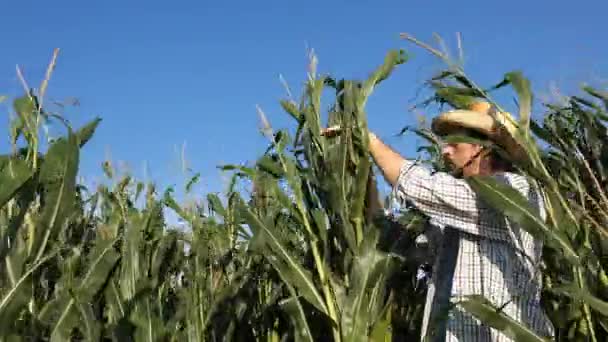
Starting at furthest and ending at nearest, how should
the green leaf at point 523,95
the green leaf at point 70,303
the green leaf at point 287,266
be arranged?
the green leaf at point 287,266
the green leaf at point 70,303
the green leaf at point 523,95

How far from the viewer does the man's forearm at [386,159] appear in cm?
258

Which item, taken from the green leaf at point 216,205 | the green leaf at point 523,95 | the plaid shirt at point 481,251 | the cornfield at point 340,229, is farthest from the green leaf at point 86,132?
the green leaf at point 216,205

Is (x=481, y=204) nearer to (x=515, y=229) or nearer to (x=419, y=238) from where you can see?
(x=515, y=229)

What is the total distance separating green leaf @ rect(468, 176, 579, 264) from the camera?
2359 millimetres

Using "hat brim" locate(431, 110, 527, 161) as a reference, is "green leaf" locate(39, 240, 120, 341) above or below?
below

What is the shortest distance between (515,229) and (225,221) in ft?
9.19

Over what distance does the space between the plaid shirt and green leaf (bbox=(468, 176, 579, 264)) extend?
130 mm

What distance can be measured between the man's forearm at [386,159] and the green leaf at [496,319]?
1.73 ft

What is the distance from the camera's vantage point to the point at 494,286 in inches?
99.0

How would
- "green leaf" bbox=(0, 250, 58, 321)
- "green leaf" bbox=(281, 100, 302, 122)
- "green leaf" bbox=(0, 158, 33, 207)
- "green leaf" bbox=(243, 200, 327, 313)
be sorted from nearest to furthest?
"green leaf" bbox=(0, 158, 33, 207) < "green leaf" bbox=(0, 250, 58, 321) < "green leaf" bbox=(243, 200, 327, 313) < "green leaf" bbox=(281, 100, 302, 122)

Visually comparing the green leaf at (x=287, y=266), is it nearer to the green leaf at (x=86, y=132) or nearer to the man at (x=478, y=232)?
the man at (x=478, y=232)

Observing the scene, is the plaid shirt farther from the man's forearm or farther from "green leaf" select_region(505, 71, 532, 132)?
"green leaf" select_region(505, 71, 532, 132)

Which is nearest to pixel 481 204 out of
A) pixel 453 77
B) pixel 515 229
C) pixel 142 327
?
pixel 515 229

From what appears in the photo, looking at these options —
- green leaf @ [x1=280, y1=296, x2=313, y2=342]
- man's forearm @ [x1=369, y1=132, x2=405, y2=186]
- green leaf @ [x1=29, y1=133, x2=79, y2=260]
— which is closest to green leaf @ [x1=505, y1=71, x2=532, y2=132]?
man's forearm @ [x1=369, y1=132, x2=405, y2=186]
